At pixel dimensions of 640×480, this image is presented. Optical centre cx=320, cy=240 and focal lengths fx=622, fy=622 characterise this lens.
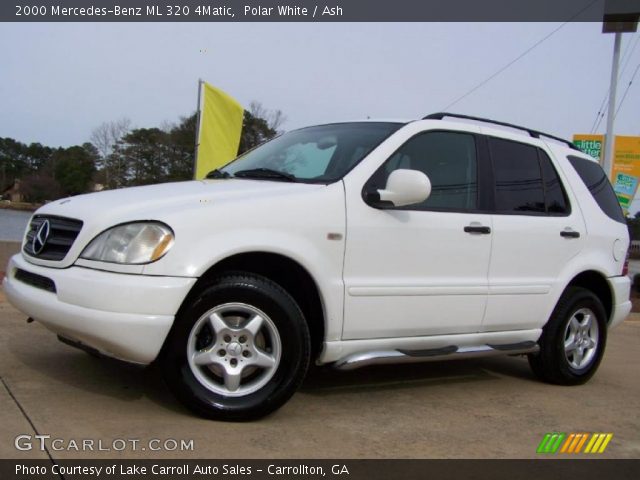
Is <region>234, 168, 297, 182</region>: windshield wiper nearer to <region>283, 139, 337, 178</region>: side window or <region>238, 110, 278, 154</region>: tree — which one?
<region>283, 139, 337, 178</region>: side window

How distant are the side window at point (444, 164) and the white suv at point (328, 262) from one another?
0.01 m

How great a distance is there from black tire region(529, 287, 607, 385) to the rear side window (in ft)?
2.56

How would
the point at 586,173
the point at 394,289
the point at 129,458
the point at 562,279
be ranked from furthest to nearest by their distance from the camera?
the point at 586,173 → the point at 562,279 → the point at 394,289 → the point at 129,458

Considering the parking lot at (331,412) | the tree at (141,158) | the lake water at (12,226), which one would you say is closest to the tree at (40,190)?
the lake water at (12,226)

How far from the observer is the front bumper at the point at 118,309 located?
3.02 m

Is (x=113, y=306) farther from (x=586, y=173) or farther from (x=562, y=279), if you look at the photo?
(x=586, y=173)

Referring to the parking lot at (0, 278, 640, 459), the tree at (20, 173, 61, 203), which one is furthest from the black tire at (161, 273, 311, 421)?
the tree at (20, 173, 61, 203)

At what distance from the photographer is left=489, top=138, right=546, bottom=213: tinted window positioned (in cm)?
448

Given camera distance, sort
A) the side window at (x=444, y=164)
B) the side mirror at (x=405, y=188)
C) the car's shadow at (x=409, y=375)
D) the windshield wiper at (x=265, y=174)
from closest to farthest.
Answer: the side mirror at (x=405, y=188) < the windshield wiper at (x=265, y=174) < the side window at (x=444, y=164) < the car's shadow at (x=409, y=375)

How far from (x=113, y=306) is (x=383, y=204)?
5.42 feet

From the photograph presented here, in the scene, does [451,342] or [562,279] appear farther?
[562,279]

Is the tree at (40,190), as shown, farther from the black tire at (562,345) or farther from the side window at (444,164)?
the black tire at (562,345)

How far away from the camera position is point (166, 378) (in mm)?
3236
